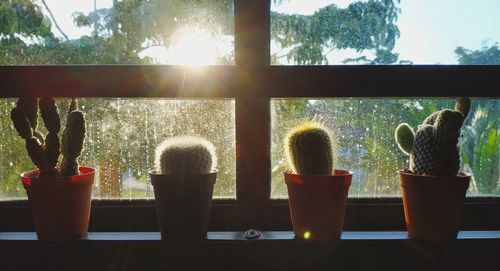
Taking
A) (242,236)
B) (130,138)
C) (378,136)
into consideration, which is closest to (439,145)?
(378,136)

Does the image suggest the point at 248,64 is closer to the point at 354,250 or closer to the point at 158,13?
the point at 158,13

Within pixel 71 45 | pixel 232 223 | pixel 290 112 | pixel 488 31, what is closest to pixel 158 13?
pixel 71 45

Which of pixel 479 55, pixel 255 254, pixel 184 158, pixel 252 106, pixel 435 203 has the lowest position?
pixel 255 254

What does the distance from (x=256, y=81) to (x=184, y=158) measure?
0.24 metres

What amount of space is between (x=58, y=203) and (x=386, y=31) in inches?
34.4

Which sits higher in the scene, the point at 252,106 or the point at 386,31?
the point at 386,31

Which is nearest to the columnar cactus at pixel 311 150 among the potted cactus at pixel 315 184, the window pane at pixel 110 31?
the potted cactus at pixel 315 184

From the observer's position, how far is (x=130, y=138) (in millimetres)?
Result: 994

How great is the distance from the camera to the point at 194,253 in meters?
0.82

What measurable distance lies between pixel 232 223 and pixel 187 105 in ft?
1.04

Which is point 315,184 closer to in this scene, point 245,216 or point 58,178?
point 245,216

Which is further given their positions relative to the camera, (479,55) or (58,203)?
(479,55)

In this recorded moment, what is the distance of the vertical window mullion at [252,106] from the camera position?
94 cm

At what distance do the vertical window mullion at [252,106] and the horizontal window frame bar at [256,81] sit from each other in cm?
7
